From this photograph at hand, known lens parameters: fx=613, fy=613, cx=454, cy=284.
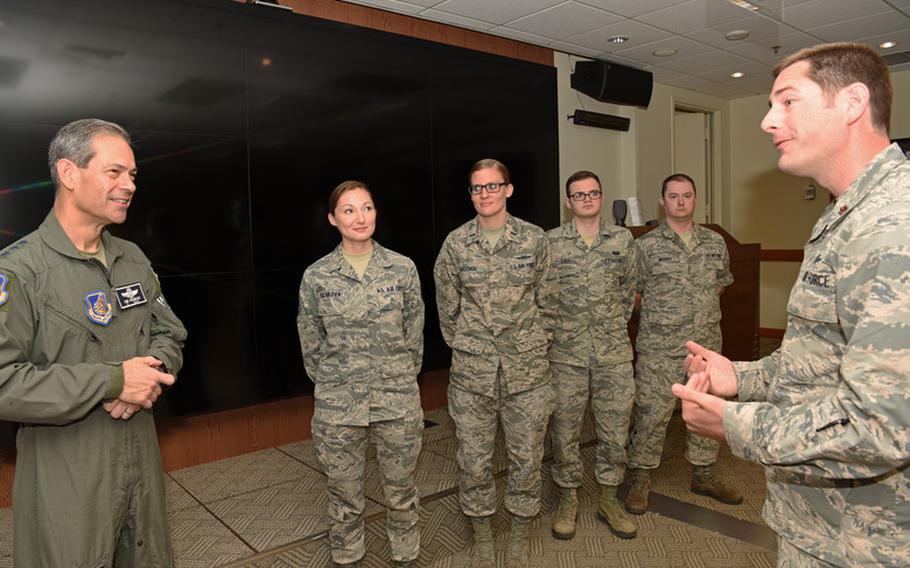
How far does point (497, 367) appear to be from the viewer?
264 centimetres

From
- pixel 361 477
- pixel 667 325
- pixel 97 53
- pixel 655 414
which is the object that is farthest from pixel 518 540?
pixel 97 53

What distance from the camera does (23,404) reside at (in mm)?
1441

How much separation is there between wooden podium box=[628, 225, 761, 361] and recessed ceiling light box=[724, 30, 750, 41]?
154cm

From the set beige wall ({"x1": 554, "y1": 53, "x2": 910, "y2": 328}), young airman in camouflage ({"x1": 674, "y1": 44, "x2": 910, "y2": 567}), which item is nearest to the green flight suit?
young airman in camouflage ({"x1": 674, "y1": 44, "x2": 910, "y2": 567})

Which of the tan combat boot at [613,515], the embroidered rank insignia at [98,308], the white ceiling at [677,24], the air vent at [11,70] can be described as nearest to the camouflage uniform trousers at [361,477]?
the embroidered rank insignia at [98,308]

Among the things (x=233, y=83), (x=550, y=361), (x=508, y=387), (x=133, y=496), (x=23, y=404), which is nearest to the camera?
(x=23, y=404)

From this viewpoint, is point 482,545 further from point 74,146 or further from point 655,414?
point 74,146

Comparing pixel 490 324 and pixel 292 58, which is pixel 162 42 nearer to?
pixel 292 58

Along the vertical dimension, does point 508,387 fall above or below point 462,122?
below

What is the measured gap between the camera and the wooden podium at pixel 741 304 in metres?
4.85

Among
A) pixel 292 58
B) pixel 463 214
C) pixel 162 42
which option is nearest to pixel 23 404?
pixel 162 42

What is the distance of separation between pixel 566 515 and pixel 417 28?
3428 millimetres

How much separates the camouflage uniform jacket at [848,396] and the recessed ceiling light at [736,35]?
4.33 meters

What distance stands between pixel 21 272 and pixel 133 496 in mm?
657
